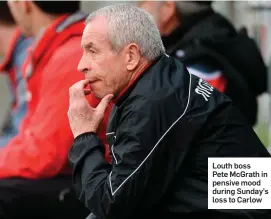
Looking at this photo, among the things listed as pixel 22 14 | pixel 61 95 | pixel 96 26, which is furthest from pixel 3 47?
pixel 96 26

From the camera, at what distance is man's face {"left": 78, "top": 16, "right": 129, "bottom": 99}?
329 centimetres

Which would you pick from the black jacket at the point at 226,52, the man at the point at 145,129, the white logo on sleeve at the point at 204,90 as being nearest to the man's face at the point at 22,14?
the black jacket at the point at 226,52

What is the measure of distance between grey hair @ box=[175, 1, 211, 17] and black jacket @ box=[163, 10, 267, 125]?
0.03 m

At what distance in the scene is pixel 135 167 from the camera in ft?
10.1

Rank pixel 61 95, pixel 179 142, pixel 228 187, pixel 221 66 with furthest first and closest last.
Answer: pixel 221 66 → pixel 61 95 → pixel 228 187 → pixel 179 142

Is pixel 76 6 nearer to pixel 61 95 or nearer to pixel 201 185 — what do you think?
pixel 61 95

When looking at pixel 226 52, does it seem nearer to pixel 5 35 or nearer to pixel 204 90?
pixel 5 35

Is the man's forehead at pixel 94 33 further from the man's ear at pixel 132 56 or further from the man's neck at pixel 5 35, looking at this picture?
the man's neck at pixel 5 35

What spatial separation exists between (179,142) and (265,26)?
17.9ft

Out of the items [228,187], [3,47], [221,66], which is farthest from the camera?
[3,47]

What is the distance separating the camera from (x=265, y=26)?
27.5 ft

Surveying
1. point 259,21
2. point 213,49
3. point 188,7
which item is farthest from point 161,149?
point 259,21

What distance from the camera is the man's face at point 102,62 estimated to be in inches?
130

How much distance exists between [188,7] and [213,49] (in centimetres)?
45
